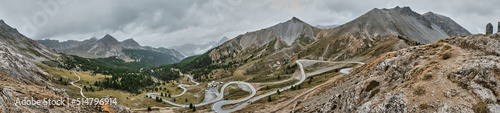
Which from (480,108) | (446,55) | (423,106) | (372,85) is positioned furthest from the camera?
(372,85)

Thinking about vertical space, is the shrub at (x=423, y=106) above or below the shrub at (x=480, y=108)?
below

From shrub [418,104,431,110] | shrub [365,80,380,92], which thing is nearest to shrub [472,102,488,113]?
shrub [418,104,431,110]

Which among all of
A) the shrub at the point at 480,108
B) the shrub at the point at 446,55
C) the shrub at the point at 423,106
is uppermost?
the shrub at the point at 446,55

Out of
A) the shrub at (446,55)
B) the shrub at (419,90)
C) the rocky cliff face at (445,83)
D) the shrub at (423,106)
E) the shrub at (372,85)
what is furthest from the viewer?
the shrub at (372,85)

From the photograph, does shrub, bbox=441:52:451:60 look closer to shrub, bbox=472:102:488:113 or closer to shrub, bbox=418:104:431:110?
shrub, bbox=472:102:488:113

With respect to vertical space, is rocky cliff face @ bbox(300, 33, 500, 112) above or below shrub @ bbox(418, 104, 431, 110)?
above

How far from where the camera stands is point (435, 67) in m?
23.3

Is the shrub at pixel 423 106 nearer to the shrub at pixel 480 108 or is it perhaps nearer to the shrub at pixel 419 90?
the shrub at pixel 419 90

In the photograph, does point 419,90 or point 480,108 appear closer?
point 480,108

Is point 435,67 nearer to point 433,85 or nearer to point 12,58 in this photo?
point 433,85

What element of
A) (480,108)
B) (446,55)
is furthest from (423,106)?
(446,55)

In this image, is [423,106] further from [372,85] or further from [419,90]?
[372,85]

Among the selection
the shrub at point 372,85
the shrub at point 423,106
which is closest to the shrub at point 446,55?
the shrub at point 372,85

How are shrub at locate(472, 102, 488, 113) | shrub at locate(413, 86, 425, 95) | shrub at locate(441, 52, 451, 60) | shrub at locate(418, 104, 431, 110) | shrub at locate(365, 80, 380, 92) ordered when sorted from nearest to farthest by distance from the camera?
shrub at locate(472, 102, 488, 113)
shrub at locate(418, 104, 431, 110)
shrub at locate(413, 86, 425, 95)
shrub at locate(441, 52, 451, 60)
shrub at locate(365, 80, 380, 92)
